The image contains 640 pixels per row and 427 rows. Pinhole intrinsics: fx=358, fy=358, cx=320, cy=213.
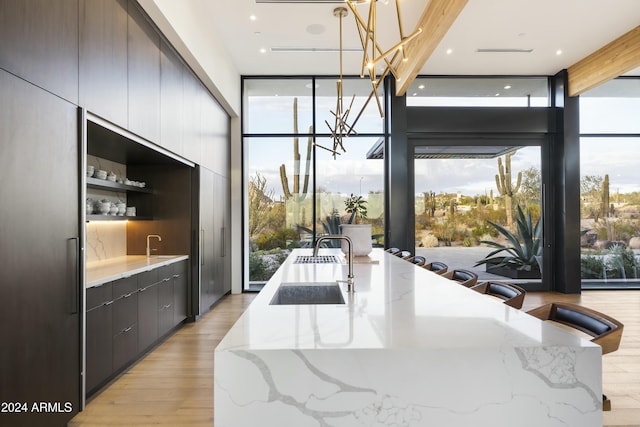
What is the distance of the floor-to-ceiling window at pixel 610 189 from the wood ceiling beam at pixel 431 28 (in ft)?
11.5

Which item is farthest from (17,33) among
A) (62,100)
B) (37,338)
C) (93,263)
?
(93,263)

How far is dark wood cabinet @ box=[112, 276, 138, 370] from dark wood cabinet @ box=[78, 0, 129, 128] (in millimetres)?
1292

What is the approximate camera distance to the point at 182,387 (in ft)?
8.67

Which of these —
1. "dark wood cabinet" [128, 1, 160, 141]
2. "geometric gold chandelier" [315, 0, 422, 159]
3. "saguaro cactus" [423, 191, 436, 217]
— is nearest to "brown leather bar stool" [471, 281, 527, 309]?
"geometric gold chandelier" [315, 0, 422, 159]

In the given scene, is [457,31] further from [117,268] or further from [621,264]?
[621,264]

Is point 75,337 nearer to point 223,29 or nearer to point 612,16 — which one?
point 223,29

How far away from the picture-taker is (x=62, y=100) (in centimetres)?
202

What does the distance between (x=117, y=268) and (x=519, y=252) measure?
6023mm

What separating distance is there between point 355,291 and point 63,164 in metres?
1.80

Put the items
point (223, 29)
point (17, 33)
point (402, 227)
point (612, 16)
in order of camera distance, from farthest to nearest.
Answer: point (402, 227)
point (223, 29)
point (612, 16)
point (17, 33)

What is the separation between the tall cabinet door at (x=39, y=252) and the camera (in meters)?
1.65

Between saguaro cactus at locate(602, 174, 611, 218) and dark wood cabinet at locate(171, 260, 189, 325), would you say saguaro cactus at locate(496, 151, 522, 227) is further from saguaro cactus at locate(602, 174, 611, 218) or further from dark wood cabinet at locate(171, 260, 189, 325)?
dark wood cabinet at locate(171, 260, 189, 325)

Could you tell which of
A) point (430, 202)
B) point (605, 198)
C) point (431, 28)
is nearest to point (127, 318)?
point (431, 28)

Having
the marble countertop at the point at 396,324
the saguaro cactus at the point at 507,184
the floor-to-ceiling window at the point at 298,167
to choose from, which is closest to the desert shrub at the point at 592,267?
the saguaro cactus at the point at 507,184
